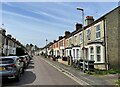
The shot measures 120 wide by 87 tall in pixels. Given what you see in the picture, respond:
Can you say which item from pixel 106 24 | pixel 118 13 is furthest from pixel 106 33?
pixel 118 13

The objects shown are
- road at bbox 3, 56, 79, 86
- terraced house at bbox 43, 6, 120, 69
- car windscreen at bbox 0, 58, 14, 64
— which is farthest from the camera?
terraced house at bbox 43, 6, 120, 69

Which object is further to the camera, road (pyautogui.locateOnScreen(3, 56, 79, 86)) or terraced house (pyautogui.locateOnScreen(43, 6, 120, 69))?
terraced house (pyautogui.locateOnScreen(43, 6, 120, 69))

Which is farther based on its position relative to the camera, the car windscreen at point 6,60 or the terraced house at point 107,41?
the terraced house at point 107,41

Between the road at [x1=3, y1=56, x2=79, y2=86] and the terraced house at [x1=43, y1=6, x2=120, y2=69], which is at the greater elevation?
the terraced house at [x1=43, y1=6, x2=120, y2=69]

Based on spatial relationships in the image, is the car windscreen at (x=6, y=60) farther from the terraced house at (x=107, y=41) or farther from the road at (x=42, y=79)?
the terraced house at (x=107, y=41)

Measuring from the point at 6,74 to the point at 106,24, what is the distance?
13765mm

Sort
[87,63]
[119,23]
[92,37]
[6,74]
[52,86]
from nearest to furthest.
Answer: [52,86]
[6,74]
[87,63]
[119,23]
[92,37]

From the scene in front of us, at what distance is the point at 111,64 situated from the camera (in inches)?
899

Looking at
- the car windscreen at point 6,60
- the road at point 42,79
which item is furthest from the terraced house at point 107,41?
the car windscreen at point 6,60

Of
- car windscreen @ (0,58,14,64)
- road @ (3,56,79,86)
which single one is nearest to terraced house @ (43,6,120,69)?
road @ (3,56,79,86)

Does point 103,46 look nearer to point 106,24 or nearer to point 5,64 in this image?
point 106,24

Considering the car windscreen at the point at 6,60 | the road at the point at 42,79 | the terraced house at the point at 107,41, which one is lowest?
the road at the point at 42,79

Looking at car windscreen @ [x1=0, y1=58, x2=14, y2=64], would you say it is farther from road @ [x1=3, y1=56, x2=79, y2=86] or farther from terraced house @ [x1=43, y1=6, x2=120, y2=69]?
terraced house @ [x1=43, y1=6, x2=120, y2=69]

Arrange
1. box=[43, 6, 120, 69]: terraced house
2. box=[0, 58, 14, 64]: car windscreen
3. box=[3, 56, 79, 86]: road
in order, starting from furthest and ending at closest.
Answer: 1. box=[43, 6, 120, 69]: terraced house
2. box=[0, 58, 14, 64]: car windscreen
3. box=[3, 56, 79, 86]: road
